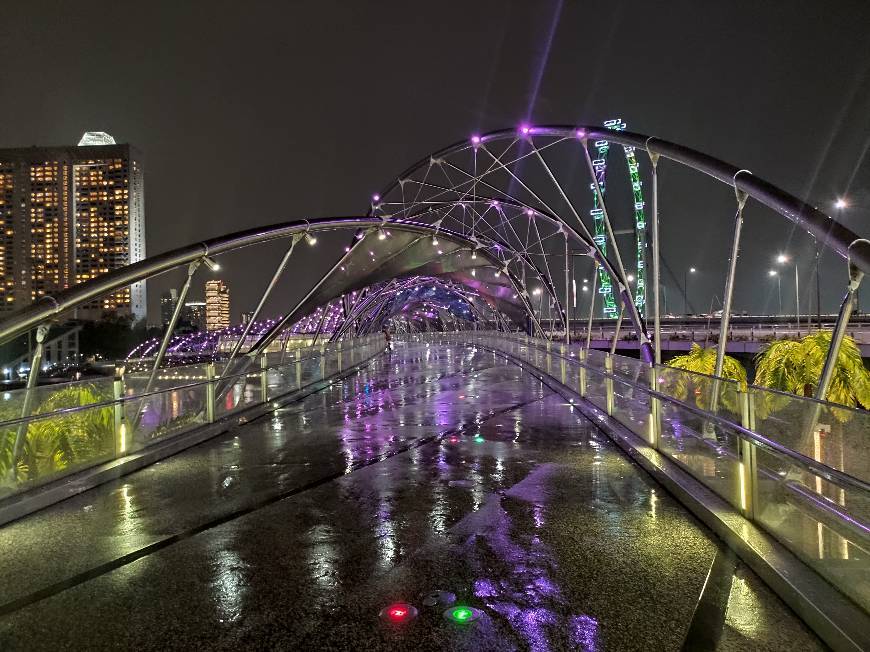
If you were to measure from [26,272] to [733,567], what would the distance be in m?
198

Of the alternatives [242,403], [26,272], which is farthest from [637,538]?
[26,272]

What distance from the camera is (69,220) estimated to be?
18062 centimetres

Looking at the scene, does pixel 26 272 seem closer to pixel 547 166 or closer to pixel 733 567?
pixel 547 166

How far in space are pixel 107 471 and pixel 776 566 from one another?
25.5ft

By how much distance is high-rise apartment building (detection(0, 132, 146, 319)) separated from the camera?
170250 mm

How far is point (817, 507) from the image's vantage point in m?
4.66

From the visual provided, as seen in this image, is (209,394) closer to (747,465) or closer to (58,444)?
(58,444)

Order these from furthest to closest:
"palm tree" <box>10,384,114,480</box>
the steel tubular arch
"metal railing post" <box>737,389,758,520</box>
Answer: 1. the steel tubular arch
2. "palm tree" <box>10,384,114,480</box>
3. "metal railing post" <box>737,389,758,520</box>

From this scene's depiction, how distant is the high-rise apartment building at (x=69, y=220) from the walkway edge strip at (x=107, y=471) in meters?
168

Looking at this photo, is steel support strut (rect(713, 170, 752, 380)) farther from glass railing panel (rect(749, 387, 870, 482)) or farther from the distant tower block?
the distant tower block

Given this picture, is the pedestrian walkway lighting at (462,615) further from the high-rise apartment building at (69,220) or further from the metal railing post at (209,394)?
the high-rise apartment building at (69,220)

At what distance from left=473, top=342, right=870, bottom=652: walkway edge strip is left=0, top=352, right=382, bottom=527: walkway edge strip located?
6.89 metres

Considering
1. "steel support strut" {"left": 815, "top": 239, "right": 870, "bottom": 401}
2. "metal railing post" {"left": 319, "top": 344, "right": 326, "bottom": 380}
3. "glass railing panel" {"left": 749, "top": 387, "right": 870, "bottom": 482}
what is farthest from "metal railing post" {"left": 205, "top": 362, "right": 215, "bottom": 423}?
"metal railing post" {"left": 319, "top": 344, "right": 326, "bottom": 380}

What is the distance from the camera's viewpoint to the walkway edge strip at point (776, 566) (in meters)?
3.95
